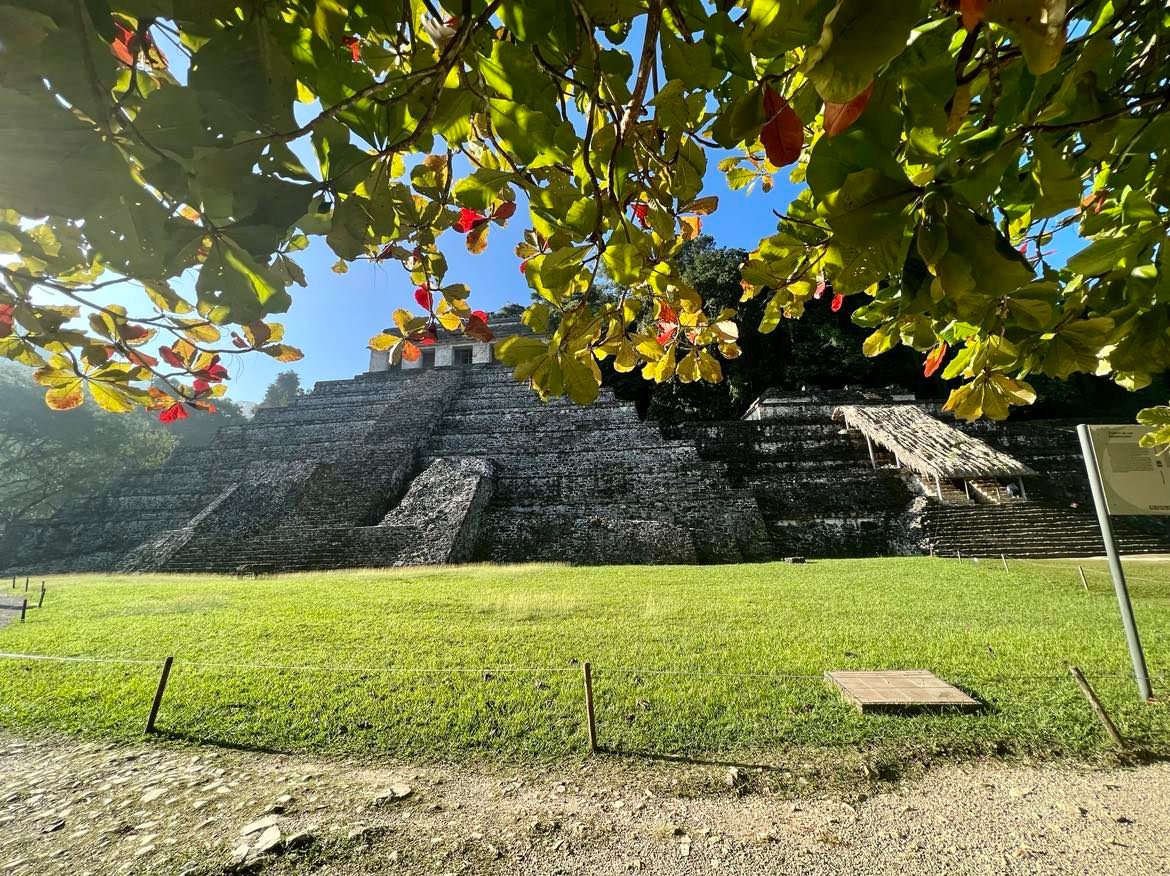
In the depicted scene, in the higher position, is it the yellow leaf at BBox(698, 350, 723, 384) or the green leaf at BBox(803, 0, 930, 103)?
the yellow leaf at BBox(698, 350, 723, 384)

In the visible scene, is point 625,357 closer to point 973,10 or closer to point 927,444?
point 973,10

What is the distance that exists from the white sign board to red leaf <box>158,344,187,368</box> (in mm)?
5123

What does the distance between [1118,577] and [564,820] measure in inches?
154

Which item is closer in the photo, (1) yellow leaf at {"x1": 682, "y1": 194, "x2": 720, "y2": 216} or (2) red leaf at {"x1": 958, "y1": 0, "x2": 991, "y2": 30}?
(2) red leaf at {"x1": 958, "y1": 0, "x2": 991, "y2": 30}

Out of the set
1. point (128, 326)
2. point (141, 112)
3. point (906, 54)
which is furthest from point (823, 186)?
point (128, 326)

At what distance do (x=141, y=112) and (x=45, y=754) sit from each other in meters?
3.88

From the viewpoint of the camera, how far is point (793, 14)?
0.48 metres

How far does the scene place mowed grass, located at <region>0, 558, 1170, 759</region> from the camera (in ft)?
9.36

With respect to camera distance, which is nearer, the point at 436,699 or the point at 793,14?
the point at 793,14

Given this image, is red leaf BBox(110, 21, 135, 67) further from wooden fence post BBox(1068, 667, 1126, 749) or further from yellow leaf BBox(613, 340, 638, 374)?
wooden fence post BBox(1068, 667, 1126, 749)

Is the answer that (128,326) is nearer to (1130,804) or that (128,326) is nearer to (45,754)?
(45,754)

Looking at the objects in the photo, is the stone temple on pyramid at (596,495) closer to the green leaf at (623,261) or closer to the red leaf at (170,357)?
the red leaf at (170,357)

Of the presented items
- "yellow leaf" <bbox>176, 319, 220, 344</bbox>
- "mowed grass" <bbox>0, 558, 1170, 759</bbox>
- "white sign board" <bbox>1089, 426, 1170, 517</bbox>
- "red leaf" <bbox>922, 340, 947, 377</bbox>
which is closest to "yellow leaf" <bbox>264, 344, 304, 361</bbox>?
"yellow leaf" <bbox>176, 319, 220, 344</bbox>

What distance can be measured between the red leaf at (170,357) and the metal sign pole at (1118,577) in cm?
487
